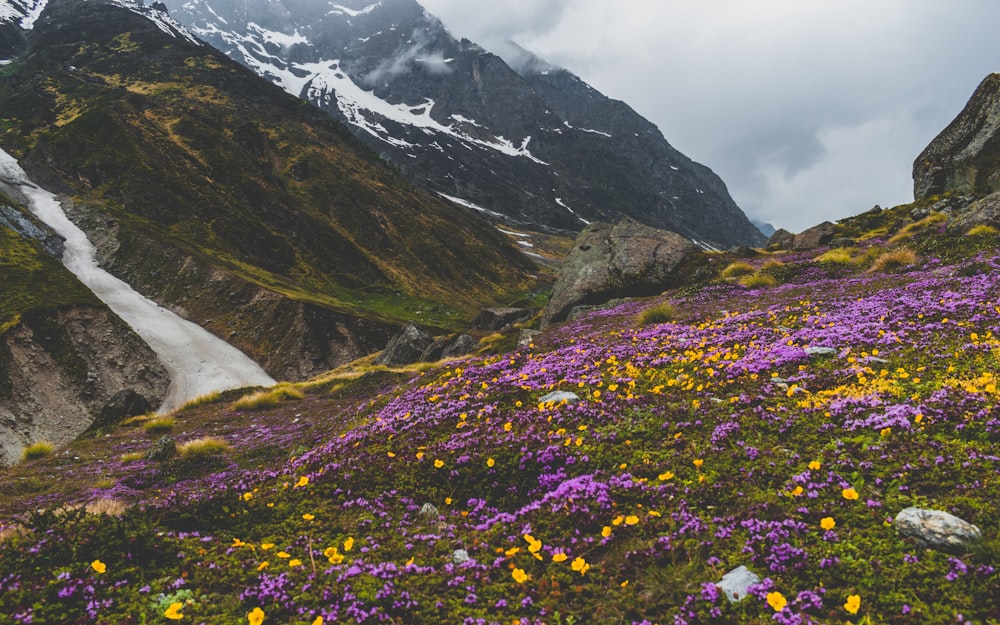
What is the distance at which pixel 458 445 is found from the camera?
8828 mm

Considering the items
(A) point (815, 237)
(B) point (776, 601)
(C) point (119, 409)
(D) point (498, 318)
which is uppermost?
(A) point (815, 237)

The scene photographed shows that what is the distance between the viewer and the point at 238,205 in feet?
308

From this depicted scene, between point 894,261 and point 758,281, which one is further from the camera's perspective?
point 758,281

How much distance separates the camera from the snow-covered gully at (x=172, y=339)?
47.8 m

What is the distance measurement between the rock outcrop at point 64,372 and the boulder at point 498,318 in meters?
30.1

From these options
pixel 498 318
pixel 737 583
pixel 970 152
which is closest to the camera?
pixel 737 583

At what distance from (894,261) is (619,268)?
42.0ft

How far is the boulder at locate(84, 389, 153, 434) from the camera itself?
2789 cm

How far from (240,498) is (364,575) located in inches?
161

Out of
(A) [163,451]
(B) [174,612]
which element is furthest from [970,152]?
(A) [163,451]

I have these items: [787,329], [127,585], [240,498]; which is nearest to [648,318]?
[787,329]

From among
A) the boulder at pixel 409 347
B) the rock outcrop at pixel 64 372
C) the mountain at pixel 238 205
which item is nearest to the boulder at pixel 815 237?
the boulder at pixel 409 347

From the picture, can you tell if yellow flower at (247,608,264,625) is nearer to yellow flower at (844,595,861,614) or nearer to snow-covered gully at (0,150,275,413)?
yellow flower at (844,595,861,614)

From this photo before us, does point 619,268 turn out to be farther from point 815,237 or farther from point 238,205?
point 238,205
